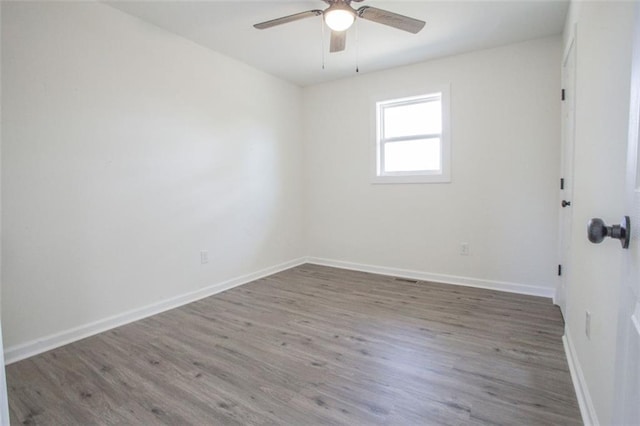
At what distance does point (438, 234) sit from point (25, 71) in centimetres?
395

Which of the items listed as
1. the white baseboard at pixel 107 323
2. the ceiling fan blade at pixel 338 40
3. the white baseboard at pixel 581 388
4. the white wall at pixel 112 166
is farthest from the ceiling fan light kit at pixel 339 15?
the white baseboard at pixel 107 323

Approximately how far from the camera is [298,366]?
2.09 meters

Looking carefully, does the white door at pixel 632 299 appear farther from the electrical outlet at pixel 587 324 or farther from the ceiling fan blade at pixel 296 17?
the ceiling fan blade at pixel 296 17

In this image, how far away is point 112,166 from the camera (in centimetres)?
270

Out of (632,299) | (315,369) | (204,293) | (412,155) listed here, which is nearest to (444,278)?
(412,155)

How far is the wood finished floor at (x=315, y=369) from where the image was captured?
1662 millimetres

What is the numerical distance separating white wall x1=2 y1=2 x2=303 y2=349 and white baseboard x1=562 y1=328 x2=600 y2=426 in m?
3.12

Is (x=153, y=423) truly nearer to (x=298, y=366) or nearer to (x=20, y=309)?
(x=298, y=366)

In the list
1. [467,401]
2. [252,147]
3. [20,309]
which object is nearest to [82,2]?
[252,147]

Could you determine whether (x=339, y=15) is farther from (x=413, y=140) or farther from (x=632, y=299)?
(x=632, y=299)

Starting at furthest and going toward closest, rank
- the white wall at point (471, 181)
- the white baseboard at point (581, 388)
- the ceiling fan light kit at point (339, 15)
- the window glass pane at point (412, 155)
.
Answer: the window glass pane at point (412, 155)
the white wall at point (471, 181)
the ceiling fan light kit at point (339, 15)
the white baseboard at point (581, 388)

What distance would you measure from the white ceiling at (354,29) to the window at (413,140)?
19.6 inches

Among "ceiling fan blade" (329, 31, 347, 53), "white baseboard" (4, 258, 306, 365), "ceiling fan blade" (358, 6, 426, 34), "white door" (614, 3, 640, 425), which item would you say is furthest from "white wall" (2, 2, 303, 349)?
"white door" (614, 3, 640, 425)

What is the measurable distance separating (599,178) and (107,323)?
341cm
